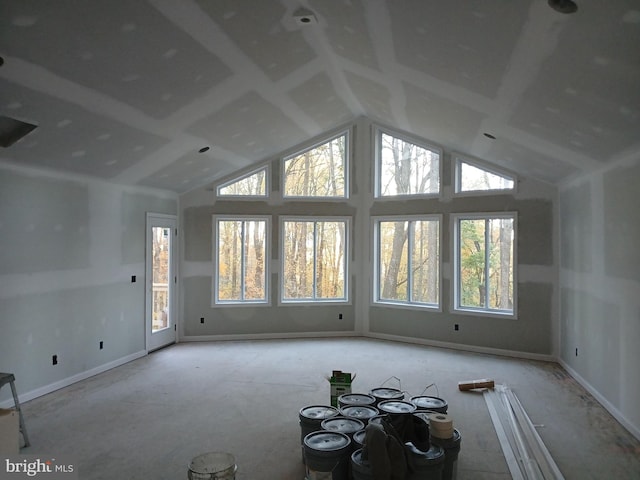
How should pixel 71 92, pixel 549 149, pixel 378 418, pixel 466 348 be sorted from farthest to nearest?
pixel 466 348 < pixel 549 149 < pixel 71 92 < pixel 378 418

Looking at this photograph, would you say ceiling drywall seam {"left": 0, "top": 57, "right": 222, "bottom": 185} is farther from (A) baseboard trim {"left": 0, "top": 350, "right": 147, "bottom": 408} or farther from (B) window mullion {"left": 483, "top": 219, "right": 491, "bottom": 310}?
(B) window mullion {"left": 483, "top": 219, "right": 491, "bottom": 310}

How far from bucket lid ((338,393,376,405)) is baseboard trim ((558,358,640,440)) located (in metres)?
2.33

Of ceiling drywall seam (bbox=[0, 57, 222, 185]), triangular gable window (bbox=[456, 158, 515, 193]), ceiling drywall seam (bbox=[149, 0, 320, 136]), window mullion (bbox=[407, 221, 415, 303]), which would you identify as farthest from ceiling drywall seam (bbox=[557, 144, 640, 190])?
ceiling drywall seam (bbox=[0, 57, 222, 185])

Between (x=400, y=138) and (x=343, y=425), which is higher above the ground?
(x=400, y=138)

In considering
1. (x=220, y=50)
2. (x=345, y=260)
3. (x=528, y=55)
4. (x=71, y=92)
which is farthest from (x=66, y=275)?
(x=528, y=55)

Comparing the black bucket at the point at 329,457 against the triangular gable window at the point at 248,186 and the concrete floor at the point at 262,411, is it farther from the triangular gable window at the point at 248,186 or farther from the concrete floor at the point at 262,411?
the triangular gable window at the point at 248,186

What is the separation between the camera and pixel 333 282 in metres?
8.27

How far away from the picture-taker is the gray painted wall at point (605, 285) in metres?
4.24

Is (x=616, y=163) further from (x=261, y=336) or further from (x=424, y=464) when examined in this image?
(x=261, y=336)

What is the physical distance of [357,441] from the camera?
10.2 feet

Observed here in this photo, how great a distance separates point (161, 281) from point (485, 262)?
4951 mm

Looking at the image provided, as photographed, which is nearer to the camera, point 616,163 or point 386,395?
point 386,395

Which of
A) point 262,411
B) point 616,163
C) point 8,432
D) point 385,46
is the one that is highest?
point 385,46

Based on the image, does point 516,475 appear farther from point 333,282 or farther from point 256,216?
point 256,216
